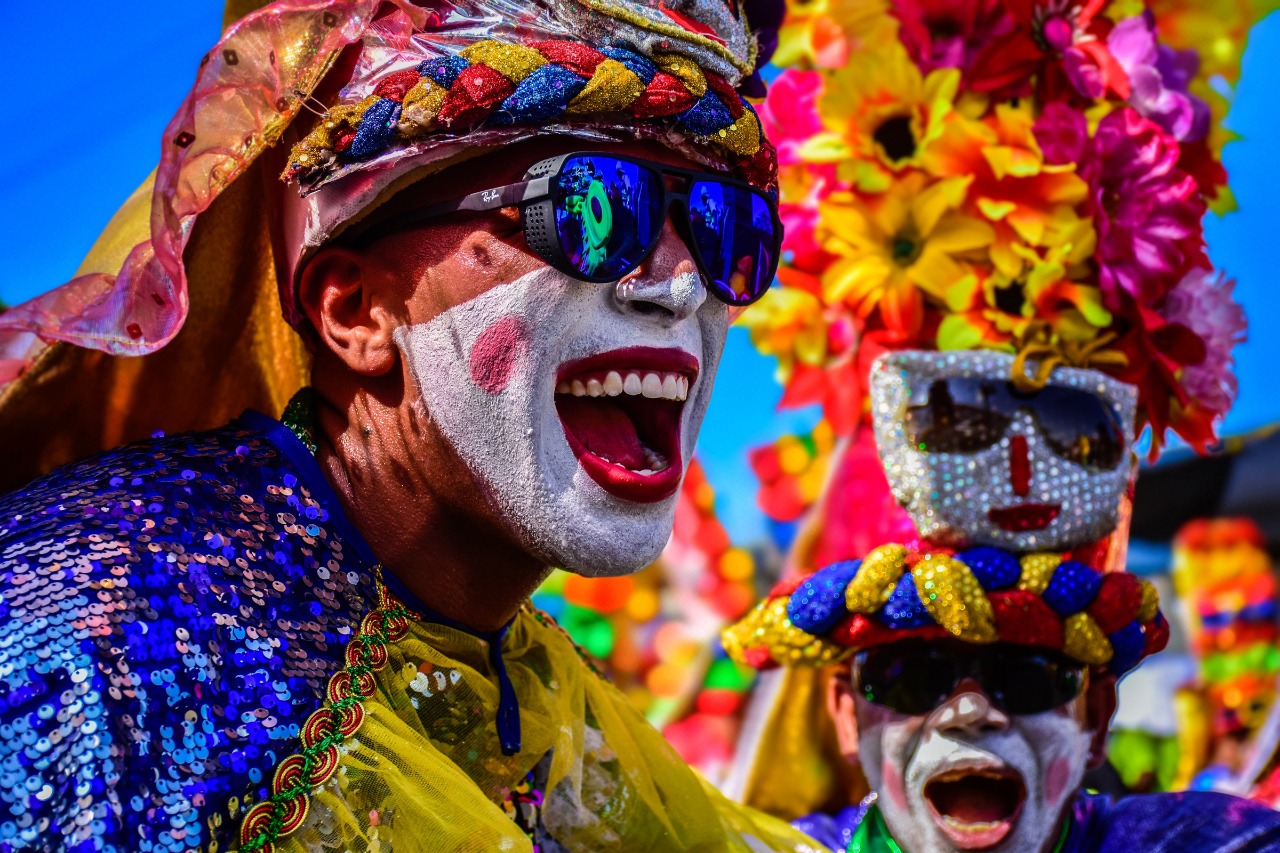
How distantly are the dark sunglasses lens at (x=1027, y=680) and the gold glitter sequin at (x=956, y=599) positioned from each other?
0.09 metres

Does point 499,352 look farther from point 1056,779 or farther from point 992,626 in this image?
point 1056,779

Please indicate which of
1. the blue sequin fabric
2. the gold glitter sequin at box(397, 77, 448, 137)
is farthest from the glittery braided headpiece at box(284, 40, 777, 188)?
the blue sequin fabric

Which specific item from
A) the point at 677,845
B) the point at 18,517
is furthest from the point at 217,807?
the point at 677,845

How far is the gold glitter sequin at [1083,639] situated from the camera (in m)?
3.05

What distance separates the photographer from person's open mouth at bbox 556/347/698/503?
6.83 ft

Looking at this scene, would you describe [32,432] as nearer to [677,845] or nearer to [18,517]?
[18,517]

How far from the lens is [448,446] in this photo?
2.10 metres

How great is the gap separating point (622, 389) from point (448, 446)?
0.25 metres

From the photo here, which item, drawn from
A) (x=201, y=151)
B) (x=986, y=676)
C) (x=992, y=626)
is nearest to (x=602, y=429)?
(x=201, y=151)

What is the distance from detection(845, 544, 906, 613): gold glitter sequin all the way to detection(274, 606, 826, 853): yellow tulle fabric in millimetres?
525

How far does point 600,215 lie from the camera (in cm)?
203

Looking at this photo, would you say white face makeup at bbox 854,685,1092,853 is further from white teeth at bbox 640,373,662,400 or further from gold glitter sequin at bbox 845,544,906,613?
white teeth at bbox 640,373,662,400

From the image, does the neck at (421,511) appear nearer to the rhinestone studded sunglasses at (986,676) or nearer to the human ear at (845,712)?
the rhinestone studded sunglasses at (986,676)

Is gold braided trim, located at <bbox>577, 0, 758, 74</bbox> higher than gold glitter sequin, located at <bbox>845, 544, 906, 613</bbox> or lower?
higher
